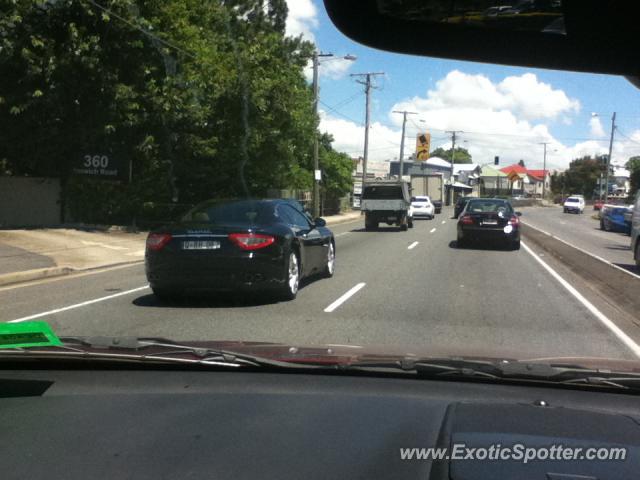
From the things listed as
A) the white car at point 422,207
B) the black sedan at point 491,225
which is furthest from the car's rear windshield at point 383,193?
the white car at point 422,207

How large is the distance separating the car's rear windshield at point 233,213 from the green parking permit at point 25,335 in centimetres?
605

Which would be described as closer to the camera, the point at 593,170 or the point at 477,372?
the point at 477,372

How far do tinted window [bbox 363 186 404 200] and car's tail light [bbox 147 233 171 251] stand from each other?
24069 mm

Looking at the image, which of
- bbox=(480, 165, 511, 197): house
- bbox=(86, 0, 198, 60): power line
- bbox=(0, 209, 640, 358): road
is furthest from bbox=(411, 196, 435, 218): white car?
bbox=(480, 165, 511, 197): house

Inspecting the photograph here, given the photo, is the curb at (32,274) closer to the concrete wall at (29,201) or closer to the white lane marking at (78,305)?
the white lane marking at (78,305)

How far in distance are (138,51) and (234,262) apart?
16.8 metres

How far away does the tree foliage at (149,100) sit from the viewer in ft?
74.0

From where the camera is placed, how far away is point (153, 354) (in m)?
4.15

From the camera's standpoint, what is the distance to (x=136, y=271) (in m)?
15.4

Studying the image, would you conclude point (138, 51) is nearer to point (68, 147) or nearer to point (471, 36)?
point (68, 147)

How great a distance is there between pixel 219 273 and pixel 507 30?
25.3ft

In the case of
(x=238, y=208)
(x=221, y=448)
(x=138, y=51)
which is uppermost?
(x=138, y=51)

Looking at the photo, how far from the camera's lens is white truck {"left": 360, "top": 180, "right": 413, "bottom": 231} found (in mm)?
Answer: 32719

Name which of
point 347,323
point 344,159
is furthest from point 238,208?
point 344,159
